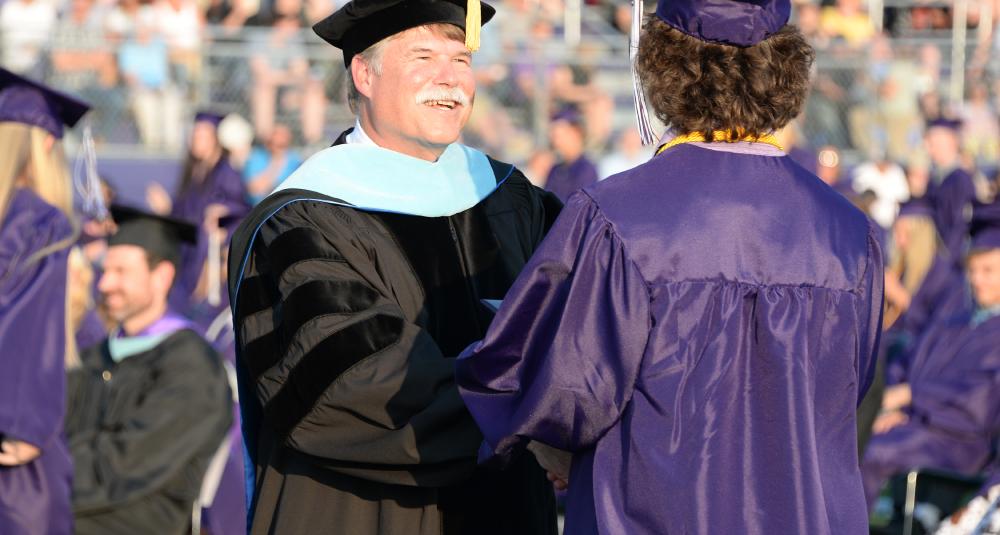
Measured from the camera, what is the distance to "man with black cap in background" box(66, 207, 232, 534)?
22.8 feet

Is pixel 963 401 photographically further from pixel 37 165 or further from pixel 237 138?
pixel 237 138

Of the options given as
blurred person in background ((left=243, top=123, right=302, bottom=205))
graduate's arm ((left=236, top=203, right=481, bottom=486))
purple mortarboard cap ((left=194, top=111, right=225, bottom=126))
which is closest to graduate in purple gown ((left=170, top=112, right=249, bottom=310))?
purple mortarboard cap ((left=194, top=111, right=225, bottom=126))

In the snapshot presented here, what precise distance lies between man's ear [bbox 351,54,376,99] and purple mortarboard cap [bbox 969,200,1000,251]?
16.7 feet

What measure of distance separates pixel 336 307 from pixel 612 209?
95 centimetres

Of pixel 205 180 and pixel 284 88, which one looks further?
pixel 284 88

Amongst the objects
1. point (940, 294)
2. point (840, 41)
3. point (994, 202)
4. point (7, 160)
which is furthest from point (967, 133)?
point (7, 160)

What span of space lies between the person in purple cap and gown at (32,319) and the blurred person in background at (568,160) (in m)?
6.99

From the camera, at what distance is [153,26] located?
1472cm

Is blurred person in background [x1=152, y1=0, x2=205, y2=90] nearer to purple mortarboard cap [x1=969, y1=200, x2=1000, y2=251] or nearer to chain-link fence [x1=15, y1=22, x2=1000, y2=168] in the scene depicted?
chain-link fence [x1=15, y1=22, x2=1000, y2=168]

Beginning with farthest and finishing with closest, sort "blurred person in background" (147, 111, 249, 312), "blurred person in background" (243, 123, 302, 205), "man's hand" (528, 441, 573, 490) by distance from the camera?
"blurred person in background" (243, 123, 302, 205), "blurred person in background" (147, 111, 249, 312), "man's hand" (528, 441, 573, 490)

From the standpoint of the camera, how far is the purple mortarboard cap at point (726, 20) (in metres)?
3.11

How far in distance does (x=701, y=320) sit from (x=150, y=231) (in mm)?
4852

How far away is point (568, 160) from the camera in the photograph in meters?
12.9

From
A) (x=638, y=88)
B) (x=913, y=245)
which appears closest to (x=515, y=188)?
(x=638, y=88)
